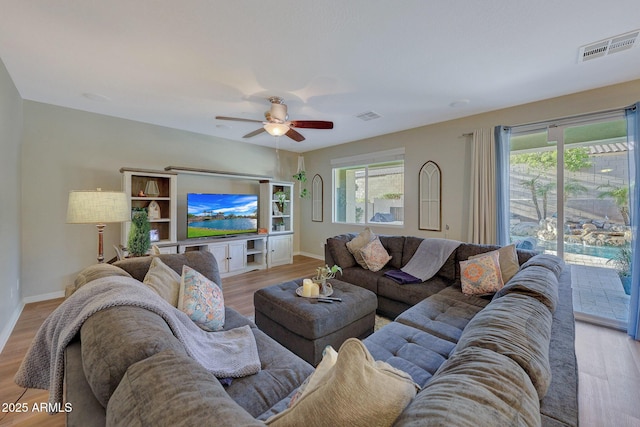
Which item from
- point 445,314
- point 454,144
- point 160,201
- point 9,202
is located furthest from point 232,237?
point 454,144

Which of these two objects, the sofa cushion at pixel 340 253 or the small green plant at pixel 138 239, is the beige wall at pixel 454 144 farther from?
the small green plant at pixel 138 239

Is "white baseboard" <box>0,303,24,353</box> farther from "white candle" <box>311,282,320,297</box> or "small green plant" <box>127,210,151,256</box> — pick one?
"white candle" <box>311,282,320,297</box>

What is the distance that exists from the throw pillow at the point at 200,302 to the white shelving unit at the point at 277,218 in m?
3.32

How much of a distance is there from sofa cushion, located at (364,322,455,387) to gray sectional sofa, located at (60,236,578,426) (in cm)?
1

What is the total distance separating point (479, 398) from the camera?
611 millimetres

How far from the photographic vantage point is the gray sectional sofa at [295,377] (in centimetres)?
59

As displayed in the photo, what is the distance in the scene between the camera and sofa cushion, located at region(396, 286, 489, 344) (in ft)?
5.88

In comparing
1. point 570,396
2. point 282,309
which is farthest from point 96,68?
point 570,396

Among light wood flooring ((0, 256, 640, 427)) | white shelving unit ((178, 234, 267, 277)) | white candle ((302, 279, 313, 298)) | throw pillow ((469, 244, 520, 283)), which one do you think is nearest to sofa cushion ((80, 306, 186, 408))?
light wood flooring ((0, 256, 640, 427))

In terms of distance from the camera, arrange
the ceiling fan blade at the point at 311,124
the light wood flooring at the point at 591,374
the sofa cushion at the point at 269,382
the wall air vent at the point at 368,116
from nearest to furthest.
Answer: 1. the sofa cushion at the point at 269,382
2. the light wood flooring at the point at 591,374
3. the ceiling fan blade at the point at 311,124
4. the wall air vent at the point at 368,116

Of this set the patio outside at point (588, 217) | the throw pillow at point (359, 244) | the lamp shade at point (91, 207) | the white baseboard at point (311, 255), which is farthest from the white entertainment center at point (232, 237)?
the patio outside at point (588, 217)

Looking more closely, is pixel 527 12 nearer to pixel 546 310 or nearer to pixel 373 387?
pixel 546 310

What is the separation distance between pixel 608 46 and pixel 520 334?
2.59 metres

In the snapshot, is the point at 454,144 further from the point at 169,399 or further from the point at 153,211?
the point at 153,211
